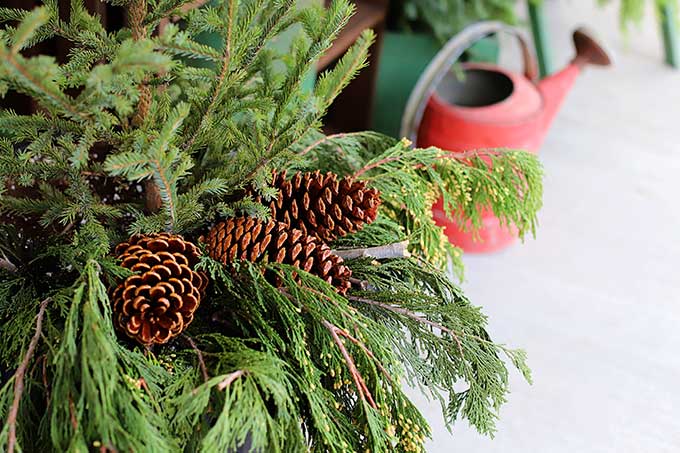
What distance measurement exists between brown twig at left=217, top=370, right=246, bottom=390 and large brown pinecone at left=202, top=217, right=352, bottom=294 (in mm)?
102

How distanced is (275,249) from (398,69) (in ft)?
2.52

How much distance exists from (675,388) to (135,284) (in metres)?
0.68

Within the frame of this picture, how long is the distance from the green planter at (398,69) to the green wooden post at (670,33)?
0.58 metres

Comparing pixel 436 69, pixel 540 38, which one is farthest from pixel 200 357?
pixel 540 38

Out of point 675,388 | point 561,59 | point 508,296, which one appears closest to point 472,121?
point 508,296

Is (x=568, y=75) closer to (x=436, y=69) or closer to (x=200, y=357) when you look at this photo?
(x=436, y=69)

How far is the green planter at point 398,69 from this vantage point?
119cm

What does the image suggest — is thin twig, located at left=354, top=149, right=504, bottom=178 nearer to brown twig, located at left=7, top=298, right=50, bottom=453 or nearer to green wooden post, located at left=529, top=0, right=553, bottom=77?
brown twig, located at left=7, top=298, right=50, bottom=453

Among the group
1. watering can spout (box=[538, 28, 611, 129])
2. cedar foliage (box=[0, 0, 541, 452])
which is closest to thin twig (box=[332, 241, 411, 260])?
cedar foliage (box=[0, 0, 541, 452])

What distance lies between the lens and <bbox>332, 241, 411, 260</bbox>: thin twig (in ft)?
1.79

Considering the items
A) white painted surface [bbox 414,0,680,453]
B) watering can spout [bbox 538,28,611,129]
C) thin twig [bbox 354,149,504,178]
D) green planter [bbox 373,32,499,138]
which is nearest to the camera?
thin twig [bbox 354,149,504,178]

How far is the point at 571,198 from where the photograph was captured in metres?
1.19

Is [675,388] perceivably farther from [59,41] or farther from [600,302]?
[59,41]

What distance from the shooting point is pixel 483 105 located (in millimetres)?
1090
